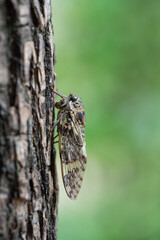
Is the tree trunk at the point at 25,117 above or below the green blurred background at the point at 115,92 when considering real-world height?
below

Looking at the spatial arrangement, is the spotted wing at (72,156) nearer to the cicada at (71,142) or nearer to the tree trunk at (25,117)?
the cicada at (71,142)

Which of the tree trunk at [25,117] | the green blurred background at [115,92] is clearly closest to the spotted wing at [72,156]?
the tree trunk at [25,117]

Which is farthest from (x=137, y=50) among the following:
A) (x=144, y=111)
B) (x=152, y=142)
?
(x=152, y=142)

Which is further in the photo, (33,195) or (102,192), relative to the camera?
(102,192)

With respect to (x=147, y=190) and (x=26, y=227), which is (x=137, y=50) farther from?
(x=26, y=227)

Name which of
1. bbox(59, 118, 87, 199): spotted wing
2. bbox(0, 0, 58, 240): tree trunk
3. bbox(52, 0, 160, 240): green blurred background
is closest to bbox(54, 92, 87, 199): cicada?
bbox(59, 118, 87, 199): spotted wing
